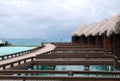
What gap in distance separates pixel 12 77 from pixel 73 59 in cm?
841

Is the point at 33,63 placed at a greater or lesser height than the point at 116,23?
lesser

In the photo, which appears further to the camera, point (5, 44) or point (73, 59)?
point (5, 44)

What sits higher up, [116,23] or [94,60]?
[116,23]

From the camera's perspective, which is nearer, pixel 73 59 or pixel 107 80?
pixel 107 80

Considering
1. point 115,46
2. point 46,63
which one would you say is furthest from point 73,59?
point 115,46

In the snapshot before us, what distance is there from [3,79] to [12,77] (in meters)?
0.21

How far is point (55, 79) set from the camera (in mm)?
6559

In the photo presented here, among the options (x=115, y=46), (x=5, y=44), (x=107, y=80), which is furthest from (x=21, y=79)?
(x=5, y=44)

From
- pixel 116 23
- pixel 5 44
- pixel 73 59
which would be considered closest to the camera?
pixel 73 59

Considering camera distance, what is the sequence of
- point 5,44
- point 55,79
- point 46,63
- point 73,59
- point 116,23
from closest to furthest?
point 55,79 → point 46,63 → point 73,59 → point 116,23 → point 5,44

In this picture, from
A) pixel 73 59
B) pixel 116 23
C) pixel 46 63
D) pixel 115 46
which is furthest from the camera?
pixel 115 46

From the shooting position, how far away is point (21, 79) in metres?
6.72

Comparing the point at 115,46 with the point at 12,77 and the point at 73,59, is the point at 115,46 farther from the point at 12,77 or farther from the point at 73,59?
the point at 12,77

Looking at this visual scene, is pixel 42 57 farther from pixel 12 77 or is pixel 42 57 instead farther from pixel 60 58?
pixel 12 77
